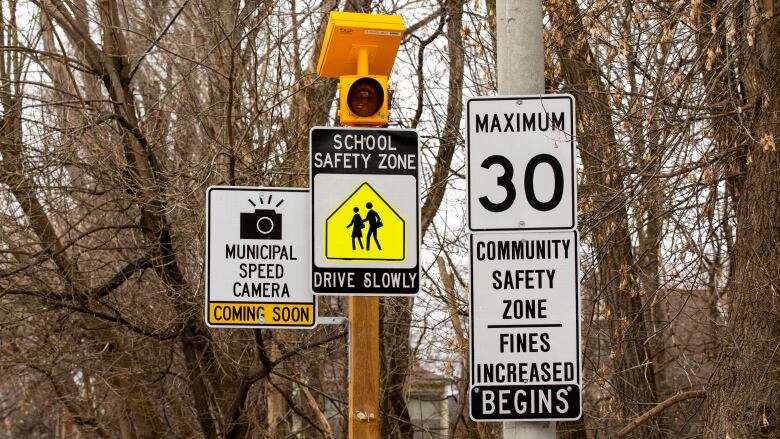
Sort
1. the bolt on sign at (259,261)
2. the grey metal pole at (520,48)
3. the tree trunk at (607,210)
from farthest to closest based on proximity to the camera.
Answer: the tree trunk at (607,210), the bolt on sign at (259,261), the grey metal pole at (520,48)

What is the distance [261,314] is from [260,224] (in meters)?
0.54

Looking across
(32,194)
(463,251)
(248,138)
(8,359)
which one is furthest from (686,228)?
(8,359)

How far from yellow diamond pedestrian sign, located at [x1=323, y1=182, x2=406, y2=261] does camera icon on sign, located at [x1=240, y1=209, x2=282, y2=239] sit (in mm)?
658

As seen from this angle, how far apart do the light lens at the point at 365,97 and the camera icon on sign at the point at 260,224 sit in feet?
2.91

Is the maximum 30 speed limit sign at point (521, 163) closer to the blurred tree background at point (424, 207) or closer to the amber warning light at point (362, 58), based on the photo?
the amber warning light at point (362, 58)

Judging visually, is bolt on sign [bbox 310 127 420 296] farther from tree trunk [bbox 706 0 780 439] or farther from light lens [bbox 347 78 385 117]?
tree trunk [bbox 706 0 780 439]

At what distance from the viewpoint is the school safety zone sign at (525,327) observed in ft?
15.0

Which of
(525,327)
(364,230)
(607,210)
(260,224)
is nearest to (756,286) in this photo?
(607,210)

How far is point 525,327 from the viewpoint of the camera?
460 cm

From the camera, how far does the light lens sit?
21.5 ft

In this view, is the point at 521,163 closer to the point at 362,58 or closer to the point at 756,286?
the point at 362,58

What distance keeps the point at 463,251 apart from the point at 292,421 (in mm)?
5511

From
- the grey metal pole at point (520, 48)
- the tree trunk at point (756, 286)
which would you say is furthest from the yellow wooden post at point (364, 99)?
the tree trunk at point (756, 286)

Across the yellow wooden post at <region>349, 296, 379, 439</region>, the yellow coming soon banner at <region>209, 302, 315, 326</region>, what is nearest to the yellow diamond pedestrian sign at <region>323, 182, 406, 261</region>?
the yellow wooden post at <region>349, 296, 379, 439</region>
